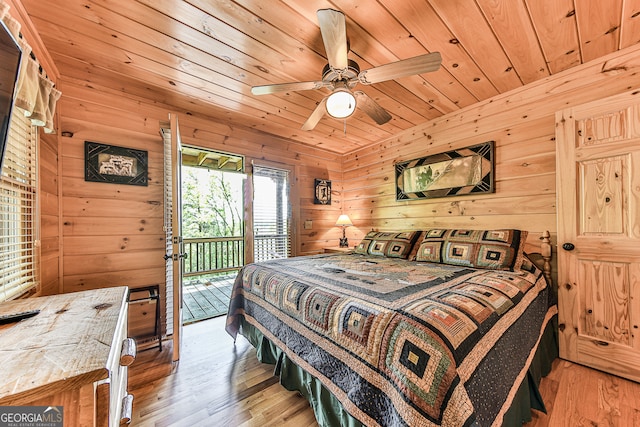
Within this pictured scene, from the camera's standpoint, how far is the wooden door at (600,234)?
1630 millimetres

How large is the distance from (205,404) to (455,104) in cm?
335

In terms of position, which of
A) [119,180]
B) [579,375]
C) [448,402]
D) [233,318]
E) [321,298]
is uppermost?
[119,180]

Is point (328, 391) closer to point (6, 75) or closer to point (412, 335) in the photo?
point (412, 335)

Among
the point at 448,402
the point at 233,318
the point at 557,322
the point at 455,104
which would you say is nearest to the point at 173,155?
the point at 233,318

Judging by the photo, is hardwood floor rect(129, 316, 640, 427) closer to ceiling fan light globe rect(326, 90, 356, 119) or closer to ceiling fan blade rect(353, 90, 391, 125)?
ceiling fan light globe rect(326, 90, 356, 119)

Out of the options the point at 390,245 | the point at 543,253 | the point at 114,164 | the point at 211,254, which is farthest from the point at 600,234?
the point at 211,254

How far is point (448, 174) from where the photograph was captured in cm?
265

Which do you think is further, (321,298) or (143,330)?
(143,330)

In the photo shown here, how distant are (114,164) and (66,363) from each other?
81.0 inches

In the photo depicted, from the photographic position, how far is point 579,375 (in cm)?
169

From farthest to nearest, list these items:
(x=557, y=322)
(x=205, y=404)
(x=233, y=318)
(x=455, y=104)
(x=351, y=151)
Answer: (x=351, y=151) → (x=455, y=104) → (x=233, y=318) → (x=557, y=322) → (x=205, y=404)

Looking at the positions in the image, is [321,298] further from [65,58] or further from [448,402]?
[65,58]

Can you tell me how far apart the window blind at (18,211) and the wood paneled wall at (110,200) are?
457mm

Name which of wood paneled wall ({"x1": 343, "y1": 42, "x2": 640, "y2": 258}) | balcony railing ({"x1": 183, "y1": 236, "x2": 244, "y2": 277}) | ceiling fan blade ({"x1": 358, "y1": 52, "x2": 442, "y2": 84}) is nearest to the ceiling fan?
ceiling fan blade ({"x1": 358, "y1": 52, "x2": 442, "y2": 84})
